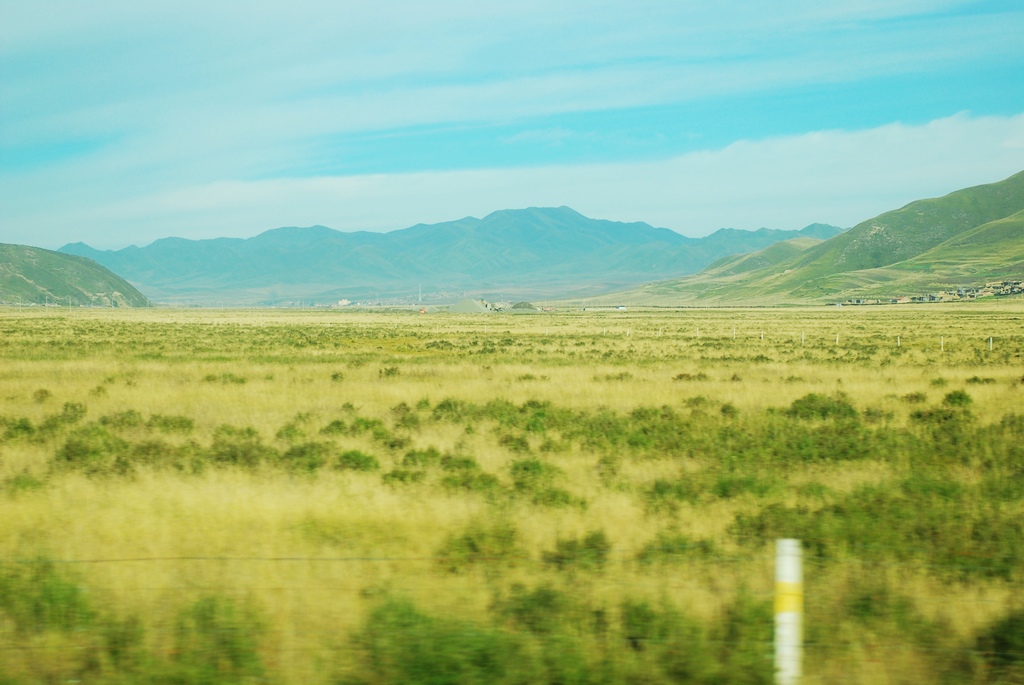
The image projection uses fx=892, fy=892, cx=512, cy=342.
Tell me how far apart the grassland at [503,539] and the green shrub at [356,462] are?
2.4 inches

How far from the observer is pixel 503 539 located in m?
9.35

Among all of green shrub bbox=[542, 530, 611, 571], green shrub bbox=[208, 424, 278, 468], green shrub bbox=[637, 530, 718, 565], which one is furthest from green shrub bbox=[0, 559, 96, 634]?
green shrub bbox=[208, 424, 278, 468]

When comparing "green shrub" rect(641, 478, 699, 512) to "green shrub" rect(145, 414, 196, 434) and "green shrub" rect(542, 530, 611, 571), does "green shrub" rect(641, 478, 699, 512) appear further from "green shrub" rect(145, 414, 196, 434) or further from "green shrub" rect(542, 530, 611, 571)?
"green shrub" rect(145, 414, 196, 434)

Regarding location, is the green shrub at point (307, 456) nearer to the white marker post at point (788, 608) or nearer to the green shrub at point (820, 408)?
the white marker post at point (788, 608)

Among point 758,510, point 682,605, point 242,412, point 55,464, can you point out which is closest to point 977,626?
point 682,605

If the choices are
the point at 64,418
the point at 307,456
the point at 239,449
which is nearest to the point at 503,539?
the point at 307,456

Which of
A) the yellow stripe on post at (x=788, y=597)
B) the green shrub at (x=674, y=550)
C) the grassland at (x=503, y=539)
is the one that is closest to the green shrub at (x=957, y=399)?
the grassland at (x=503, y=539)

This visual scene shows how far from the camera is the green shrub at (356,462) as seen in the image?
45.5ft

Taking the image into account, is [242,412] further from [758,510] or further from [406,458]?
[758,510]

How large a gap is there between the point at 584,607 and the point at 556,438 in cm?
989

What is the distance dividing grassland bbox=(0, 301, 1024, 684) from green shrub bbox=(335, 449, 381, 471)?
2.4 inches

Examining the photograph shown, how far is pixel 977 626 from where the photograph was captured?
6.92 meters

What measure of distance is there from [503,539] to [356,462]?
5349 millimetres

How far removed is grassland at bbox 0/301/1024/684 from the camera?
629cm
